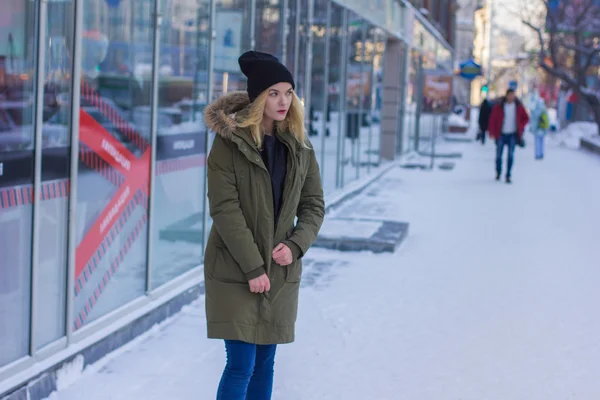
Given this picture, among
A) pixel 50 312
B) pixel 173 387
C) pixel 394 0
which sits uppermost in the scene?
pixel 394 0

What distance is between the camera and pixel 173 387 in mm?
4883

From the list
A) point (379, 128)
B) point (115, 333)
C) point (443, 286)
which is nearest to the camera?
point (115, 333)

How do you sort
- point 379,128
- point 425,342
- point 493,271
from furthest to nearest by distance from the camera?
point 379,128 < point 493,271 < point 425,342

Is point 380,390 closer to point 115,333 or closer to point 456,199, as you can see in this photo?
point 115,333

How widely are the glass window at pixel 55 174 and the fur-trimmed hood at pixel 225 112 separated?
1284 millimetres

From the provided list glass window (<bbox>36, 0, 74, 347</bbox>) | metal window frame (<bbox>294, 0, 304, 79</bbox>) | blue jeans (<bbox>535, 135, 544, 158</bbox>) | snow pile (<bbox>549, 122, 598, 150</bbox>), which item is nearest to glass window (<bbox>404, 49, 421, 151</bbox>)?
blue jeans (<bbox>535, 135, 544, 158</bbox>)

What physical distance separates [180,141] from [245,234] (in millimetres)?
3320

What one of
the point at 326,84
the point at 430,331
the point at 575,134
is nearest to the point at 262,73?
the point at 430,331

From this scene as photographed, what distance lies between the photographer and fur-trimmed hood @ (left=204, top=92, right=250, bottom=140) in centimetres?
349

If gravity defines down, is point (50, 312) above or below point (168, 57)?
below

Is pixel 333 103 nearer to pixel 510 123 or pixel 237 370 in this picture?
pixel 510 123

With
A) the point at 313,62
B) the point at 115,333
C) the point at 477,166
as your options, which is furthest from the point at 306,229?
the point at 477,166

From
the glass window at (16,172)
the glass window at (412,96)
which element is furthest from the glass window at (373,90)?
the glass window at (16,172)

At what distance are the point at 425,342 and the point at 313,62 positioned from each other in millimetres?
6233
